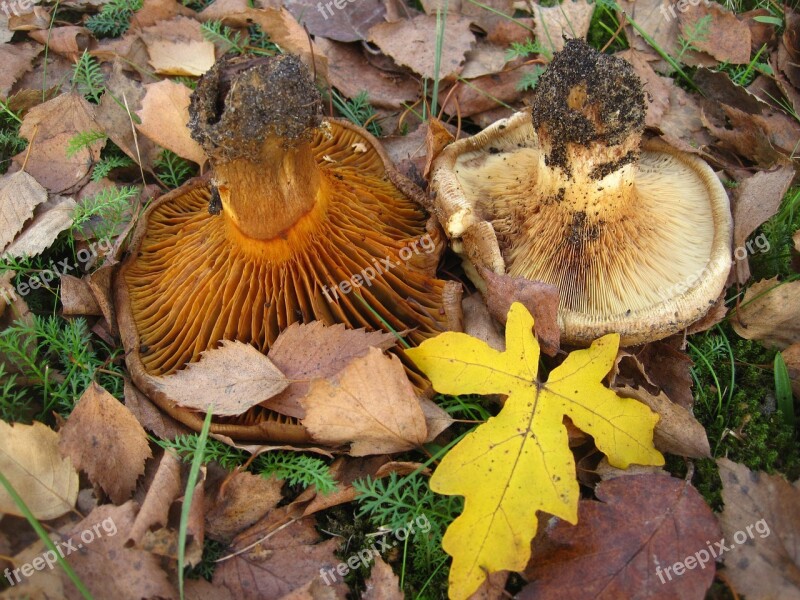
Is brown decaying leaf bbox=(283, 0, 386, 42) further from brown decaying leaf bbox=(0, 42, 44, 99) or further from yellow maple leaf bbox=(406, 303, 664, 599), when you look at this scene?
yellow maple leaf bbox=(406, 303, 664, 599)

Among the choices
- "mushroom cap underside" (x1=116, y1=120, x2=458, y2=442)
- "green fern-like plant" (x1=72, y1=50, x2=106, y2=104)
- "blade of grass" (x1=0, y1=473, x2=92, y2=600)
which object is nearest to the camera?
"blade of grass" (x1=0, y1=473, x2=92, y2=600)

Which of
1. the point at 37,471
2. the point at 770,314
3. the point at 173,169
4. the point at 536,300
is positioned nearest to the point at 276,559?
the point at 37,471

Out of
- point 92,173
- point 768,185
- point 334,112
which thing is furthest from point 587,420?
point 92,173

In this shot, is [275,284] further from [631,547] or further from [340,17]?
[340,17]

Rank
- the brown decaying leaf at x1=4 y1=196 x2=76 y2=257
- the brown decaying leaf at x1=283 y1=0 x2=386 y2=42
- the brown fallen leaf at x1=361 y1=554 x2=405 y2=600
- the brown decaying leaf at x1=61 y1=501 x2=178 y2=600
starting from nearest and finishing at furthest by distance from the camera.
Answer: the brown decaying leaf at x1=61 y1=501 x2=178 y2=600, the brown fallen leaf at x1=361 y1=554 x2=405 y2=600, the brown decaying leaf at x1=4 y1=196 x2=76 y2=257, the brown decaying leaf at x1=283 y1=0 x2=386 y2=42

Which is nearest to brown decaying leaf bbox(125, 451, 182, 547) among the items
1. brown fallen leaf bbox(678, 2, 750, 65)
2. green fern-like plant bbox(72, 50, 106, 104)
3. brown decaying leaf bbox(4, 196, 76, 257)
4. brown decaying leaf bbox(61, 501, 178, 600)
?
brown decaying leaf bbox(61, 501, 178, 600)

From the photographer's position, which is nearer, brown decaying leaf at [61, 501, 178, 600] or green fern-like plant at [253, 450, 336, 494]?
brown decaying leaf at [61, 501, 178, 600]
